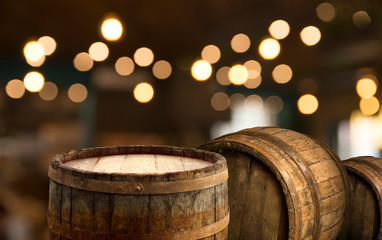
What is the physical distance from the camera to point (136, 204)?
1.14m

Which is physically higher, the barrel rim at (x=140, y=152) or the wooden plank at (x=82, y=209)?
the barrel rim at (x=140, y=152)

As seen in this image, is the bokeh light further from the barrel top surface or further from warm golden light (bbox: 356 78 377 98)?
the barrel top surface

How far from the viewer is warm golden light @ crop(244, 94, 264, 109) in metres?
14.2

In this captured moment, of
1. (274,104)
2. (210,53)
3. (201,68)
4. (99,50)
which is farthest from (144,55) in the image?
(274,104)

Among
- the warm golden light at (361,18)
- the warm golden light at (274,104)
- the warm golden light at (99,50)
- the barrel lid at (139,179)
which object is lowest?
the warm golden light at (274,104)

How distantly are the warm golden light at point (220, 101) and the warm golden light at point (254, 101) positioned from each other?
1020 mm

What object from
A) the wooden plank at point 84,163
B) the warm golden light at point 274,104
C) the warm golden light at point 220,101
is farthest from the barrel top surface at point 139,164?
the warm golden light at point 274,104

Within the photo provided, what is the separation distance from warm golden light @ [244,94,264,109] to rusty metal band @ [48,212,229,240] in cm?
1307

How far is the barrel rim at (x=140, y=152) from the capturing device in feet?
3.74

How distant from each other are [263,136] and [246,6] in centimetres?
619

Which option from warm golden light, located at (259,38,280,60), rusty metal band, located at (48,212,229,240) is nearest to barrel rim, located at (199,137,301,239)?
rusty metal band, located at (48,212,229,240)

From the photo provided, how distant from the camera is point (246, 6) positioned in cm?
739

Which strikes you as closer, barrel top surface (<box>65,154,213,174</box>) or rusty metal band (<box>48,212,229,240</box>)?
rusty metal band (<box>48,212,229,240</box>)

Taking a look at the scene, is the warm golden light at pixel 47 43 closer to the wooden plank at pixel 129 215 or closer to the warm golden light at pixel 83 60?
the warm golden light at pixel 83 60
